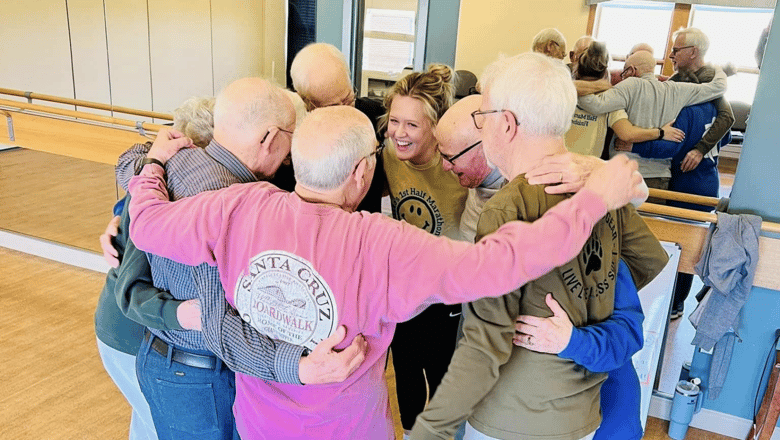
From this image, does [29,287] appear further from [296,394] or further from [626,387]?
[626,387]

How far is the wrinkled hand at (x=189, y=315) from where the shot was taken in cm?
136

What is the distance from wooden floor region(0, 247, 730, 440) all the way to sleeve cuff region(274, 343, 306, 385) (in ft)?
5.26

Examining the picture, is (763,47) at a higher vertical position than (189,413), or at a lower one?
higher

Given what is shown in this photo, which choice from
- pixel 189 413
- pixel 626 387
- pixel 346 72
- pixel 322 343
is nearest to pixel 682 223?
pixel 626 387

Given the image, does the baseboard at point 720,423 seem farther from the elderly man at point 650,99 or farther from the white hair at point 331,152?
the white hair at point 331,152

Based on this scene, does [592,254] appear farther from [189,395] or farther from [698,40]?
[698,40]

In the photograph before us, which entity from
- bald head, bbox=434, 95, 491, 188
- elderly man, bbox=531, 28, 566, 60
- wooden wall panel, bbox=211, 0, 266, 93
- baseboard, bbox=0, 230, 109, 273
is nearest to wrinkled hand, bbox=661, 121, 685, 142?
elderly man, bbox=531, 28, 566, 60

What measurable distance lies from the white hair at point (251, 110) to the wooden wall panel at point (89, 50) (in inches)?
221

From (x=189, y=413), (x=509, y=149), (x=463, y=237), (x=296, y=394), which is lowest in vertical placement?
(x=189, y=413)

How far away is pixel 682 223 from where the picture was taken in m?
2.38

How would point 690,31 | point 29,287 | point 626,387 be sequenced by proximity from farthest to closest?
point 29,287 → point 690,31 → point 626,387

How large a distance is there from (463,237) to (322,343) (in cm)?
82

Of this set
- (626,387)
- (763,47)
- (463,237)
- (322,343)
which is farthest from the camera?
(763,47)

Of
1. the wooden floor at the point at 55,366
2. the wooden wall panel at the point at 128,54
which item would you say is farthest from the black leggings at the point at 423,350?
the wooden wall panel at the point at 128,54
